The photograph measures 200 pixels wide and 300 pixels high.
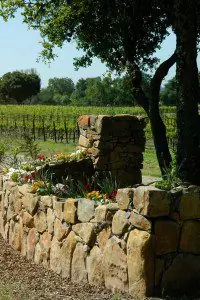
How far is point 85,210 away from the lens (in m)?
5.92

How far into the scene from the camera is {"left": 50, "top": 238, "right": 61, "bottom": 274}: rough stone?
21.0 ft

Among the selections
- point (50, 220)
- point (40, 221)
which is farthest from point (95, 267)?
point (40, 221)

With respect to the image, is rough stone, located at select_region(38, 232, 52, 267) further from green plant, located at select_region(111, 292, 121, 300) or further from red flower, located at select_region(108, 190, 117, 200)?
green plant, located at select_region(111, 292, 121, 300)

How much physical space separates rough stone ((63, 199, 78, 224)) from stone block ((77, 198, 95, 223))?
7 centimetres

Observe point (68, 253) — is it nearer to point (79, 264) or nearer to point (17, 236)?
point (79, 264)

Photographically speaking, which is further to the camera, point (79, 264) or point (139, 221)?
point (79, 264)

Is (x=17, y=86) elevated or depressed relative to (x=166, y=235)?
elevated

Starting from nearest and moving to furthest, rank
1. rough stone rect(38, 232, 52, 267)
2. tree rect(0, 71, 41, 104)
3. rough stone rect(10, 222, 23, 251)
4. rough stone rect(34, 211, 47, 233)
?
rough stone rect(38, 232, 52, 267) < rough stone rect(34, 211, 47, 233) < rough stone rect(10, 222, 23, 251) < tree rect(0, 71, 41, 104)

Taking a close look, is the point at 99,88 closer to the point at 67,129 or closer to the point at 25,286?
the point at 67,129

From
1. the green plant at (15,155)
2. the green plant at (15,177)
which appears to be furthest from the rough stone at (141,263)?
the green plant at (15,155)

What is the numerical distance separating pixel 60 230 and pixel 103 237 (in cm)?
93

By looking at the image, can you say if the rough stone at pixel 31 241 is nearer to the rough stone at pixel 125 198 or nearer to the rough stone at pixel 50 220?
the rough stone at pixel 50 220

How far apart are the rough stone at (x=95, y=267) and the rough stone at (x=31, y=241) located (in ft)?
4.87

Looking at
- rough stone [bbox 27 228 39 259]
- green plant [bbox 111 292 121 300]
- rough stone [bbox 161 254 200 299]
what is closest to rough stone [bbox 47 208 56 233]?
rough stone [bbox 27 228 39 259]
